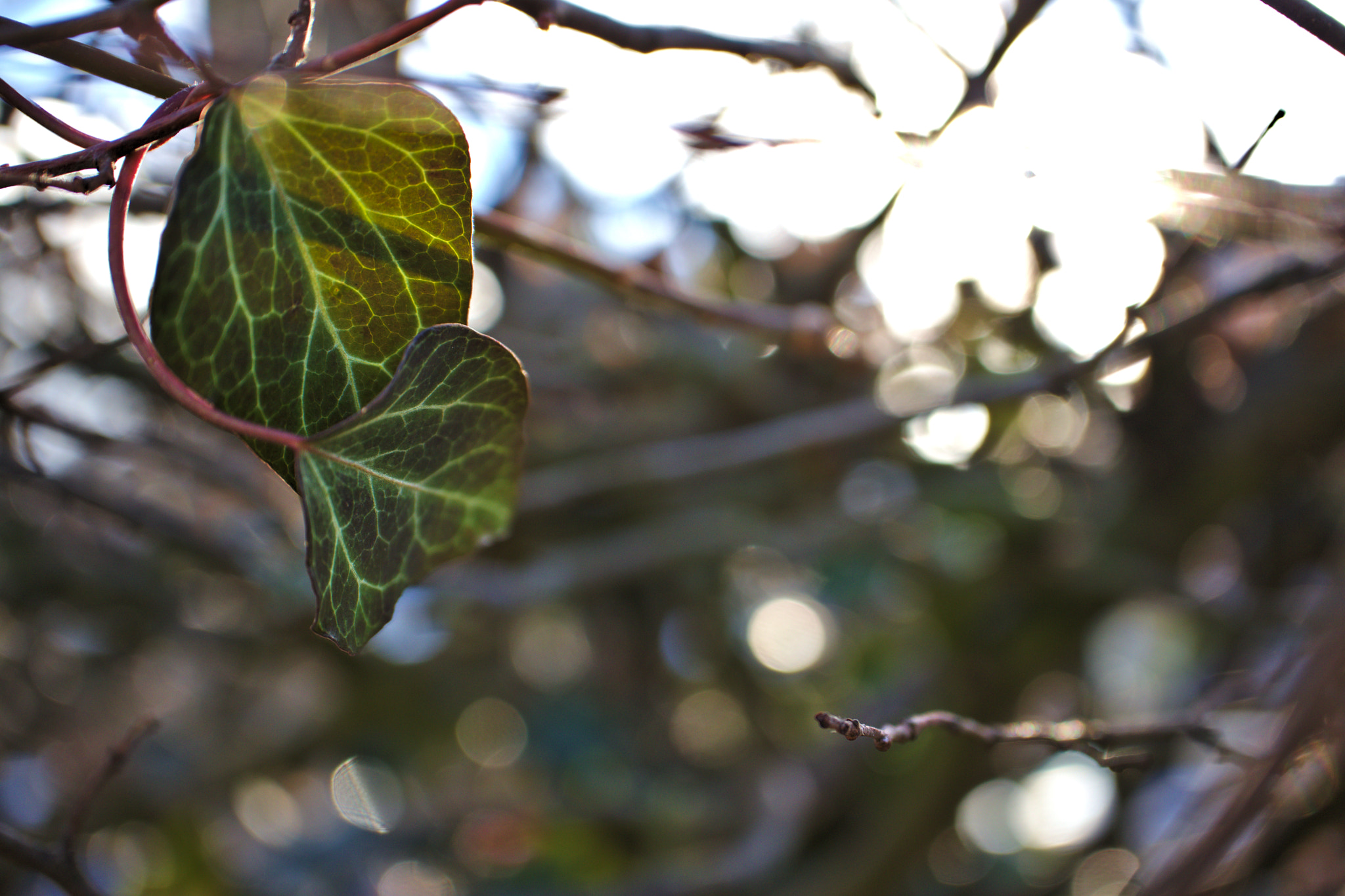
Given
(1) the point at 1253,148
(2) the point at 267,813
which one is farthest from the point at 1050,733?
(2) the point at 267,813

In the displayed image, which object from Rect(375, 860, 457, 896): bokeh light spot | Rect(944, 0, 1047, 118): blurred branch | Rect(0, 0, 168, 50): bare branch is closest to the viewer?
Rect(0, 0, 168, 50): bare branch

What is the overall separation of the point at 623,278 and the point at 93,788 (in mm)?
462

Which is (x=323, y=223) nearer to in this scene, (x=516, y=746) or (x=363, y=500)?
(x=363, y=500)

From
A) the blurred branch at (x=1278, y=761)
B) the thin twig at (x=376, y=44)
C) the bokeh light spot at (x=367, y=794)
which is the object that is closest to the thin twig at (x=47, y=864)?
the thin twig at (x=376, y=44)

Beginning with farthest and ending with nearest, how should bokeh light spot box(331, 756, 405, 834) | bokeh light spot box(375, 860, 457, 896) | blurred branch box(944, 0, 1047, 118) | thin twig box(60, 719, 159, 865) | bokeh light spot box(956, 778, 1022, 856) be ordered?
bokeh light spot box(331, 756, 405, 834), bokeh light spot box(375, 860, 457, 896), bokeh light spot box(956, 778, 1022, 856), blurred branch box(944, 0, 1047, 118), thin twig box(60, 719, 159, 865)

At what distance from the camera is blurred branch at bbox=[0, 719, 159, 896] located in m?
0.44

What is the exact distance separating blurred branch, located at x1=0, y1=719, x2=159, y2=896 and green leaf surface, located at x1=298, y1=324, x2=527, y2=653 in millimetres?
321

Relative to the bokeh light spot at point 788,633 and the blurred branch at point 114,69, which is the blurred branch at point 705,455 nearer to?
the bokeh light spot at point 788,633

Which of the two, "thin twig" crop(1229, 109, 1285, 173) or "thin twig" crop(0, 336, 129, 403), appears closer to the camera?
"thin twig" crop(1229, 109, 1285, 173)

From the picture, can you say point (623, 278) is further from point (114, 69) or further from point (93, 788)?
point (93, 788)

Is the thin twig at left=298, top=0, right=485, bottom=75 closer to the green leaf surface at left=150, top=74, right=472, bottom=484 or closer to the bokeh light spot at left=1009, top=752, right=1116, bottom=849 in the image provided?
the green leaf surface at left=150, top=74, right=472, bottom=484

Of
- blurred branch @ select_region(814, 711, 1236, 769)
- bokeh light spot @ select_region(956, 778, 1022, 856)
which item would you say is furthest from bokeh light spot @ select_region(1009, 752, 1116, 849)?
blurred branch @ select_region(814, 711, 1236, 769)

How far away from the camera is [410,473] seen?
24 centimetres

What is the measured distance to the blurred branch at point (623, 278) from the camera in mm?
540
